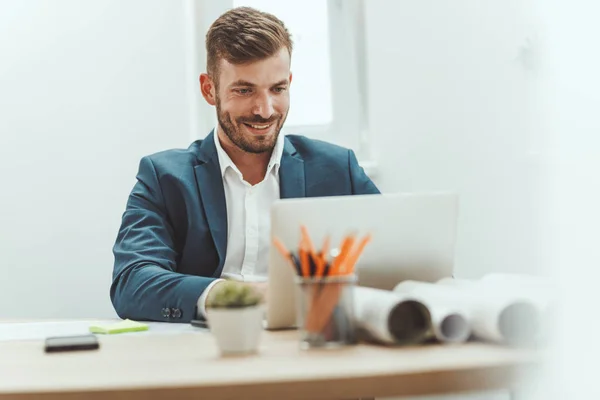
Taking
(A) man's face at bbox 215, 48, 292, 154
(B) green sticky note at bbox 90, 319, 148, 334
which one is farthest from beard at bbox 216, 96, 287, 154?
(B) green sticky note at bbox 90, 319, 148, 334

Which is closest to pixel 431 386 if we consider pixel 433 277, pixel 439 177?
pixel 433 277

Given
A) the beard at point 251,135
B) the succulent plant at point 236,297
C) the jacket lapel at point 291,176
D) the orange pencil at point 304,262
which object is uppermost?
the beard at point 251,135

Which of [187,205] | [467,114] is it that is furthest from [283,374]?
[467,114]

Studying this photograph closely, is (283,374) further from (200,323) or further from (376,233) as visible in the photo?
(200,323)

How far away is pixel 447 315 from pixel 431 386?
203mm

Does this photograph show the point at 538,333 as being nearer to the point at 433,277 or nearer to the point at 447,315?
the point at 447,315

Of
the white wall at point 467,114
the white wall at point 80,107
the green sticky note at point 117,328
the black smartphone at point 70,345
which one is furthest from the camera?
the white wall at point 80,107

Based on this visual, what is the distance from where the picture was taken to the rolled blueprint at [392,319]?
103 centimetres

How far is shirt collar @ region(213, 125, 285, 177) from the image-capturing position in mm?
2180

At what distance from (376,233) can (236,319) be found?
31cm

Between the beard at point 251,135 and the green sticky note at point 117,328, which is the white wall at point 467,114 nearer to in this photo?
the beard at point 251,135

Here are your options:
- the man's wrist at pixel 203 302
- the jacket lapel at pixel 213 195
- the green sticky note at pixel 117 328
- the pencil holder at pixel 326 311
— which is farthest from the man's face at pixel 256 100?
the pencil holder at pixel 326 311

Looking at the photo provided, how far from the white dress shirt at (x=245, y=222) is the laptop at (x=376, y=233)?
80 cm

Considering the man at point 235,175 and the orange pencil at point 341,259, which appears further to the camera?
the man at point 235,175
